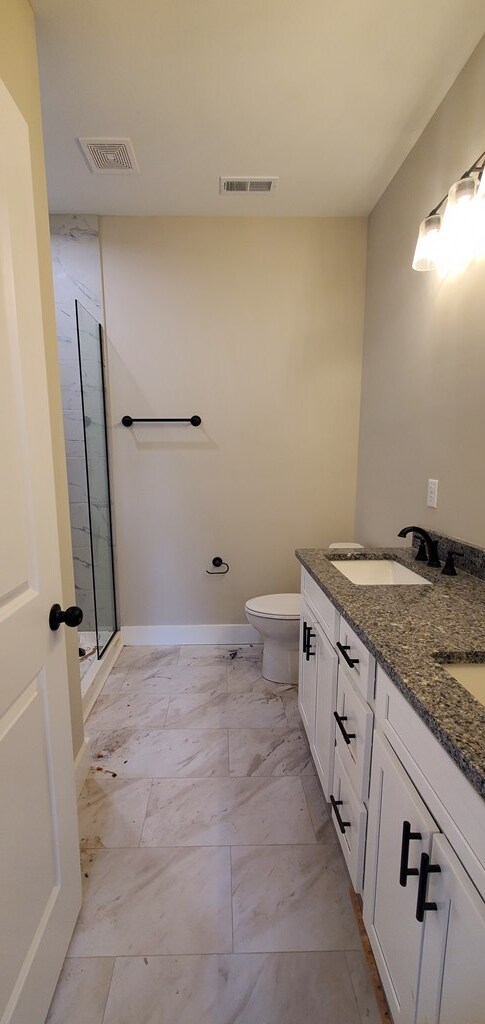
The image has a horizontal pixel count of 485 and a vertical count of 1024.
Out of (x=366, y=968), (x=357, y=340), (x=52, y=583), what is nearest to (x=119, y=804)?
(x=366, y=968)

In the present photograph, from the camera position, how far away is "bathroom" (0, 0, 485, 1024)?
193 centimetres

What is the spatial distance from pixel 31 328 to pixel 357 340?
202 centimetres

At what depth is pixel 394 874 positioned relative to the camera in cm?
83

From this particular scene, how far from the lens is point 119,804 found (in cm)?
151

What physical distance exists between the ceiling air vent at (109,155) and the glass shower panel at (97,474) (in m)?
0.63

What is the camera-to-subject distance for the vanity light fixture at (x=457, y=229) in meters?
1.23

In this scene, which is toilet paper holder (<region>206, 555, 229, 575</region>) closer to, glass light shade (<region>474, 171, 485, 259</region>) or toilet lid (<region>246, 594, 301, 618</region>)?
toilet lid (<region>246, 594, 301, 618</region>)

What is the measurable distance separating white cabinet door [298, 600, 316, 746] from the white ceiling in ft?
6.35

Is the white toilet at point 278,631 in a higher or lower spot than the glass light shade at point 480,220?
lower

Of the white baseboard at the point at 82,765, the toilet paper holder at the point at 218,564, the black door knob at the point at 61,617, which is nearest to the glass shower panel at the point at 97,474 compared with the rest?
the toilet paper holder at the point at 218,564

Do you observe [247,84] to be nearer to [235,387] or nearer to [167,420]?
[235,387]

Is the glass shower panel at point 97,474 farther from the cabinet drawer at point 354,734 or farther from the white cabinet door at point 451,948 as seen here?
the white cabinet door at point 451,948

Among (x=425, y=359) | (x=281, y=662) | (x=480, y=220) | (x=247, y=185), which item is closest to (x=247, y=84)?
(x=247, y=185)

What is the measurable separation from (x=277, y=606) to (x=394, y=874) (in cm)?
138
